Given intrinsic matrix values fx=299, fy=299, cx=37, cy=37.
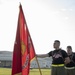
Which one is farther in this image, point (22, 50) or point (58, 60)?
point (58, 60)

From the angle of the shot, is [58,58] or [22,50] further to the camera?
[58,58]

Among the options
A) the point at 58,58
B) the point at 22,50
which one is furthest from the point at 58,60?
the point at 22,50

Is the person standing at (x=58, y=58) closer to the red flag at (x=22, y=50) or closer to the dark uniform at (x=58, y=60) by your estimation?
the dark uniform at (x=58, y=60)

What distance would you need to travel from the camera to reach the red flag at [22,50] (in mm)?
9234

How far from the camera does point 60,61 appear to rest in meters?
10.9

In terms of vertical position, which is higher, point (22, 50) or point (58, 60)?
point (22, 50)

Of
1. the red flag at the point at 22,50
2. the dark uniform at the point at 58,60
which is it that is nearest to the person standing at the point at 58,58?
the dark uniform at the point at 58,60

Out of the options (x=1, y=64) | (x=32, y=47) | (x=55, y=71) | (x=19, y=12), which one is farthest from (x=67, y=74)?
(x=1, y=64)

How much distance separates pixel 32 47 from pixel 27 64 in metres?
0.63

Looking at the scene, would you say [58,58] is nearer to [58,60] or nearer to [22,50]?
[58,60]

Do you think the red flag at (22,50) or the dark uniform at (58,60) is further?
the dark uniform at (58,60)

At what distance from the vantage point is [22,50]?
9.34 m

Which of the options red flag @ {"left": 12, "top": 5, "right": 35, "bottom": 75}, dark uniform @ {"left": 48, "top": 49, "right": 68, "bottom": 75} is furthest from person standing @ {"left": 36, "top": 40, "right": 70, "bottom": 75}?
red flag @ {"left": 12, "top": 5, "right": 35, "bottom": 75}

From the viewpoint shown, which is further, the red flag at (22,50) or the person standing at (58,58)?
the person standing at (58,58)
